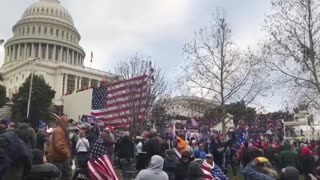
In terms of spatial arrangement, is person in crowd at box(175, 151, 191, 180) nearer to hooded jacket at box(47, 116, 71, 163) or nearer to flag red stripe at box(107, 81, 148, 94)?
hooded jacket at box(47, 116, 71, 163)

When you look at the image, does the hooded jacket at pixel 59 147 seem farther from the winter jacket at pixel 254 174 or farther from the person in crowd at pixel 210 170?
A: the winter jacket at pixel 254 174

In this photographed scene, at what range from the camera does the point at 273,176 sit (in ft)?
23.1

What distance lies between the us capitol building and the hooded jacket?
8134cm

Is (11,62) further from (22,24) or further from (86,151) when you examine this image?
(86,151)

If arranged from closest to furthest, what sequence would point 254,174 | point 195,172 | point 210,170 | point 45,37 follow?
point 195,172, point 254,174, point 210,170, point 45,37

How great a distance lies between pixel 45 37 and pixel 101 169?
9739 centimetres

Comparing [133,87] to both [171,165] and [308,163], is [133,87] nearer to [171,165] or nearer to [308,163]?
[308,163]

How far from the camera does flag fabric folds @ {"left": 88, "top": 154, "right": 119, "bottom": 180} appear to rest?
8.76 m

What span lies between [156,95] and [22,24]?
7871 centimetres

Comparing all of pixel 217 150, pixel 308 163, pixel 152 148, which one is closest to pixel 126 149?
pixel 152 148

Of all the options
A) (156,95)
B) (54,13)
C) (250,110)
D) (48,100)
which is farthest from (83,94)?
(54,13)

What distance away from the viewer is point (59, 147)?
9.38m

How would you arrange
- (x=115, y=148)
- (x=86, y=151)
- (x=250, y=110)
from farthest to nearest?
(x=250, y=110) → (x=115, y=148) → (x=86, y=151)

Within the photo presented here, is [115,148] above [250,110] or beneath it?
beneath
